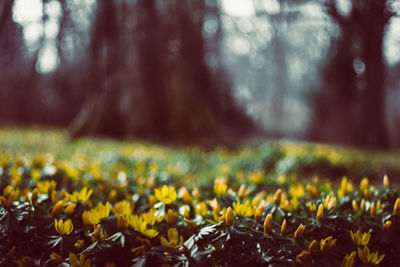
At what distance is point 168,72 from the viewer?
793 cm

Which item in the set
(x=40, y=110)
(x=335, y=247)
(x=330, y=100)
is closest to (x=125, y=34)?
(x=40, y=110)

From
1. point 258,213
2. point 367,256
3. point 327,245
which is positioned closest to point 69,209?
point 258,213

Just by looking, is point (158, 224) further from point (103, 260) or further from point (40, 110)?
point (40, 110)

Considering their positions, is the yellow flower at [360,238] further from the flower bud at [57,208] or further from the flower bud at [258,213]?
the flower bud at [57,208]

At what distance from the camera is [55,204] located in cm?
165

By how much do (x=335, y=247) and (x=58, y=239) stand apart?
1263 mm

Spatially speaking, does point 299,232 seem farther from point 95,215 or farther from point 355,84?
point 355,84

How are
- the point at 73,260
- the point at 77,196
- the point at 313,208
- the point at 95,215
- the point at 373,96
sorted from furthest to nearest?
the point at 373,96 < the point at 77,196 < the point at 313,208 < the point at 95,215 < the point at 73,260

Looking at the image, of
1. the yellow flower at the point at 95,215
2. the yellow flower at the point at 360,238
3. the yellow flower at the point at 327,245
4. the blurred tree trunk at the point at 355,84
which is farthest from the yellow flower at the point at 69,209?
the blurred tree trunk at the point at 355,84

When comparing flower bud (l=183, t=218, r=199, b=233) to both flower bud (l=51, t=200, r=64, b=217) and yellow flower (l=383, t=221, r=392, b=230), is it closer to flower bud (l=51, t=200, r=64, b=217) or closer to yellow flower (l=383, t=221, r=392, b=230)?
flower bud (l=51, t=200, r=64, b=217)

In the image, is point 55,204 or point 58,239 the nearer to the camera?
point 58,239

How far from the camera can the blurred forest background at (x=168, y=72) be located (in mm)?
7504

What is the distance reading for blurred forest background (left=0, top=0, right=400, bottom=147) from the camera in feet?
24.6

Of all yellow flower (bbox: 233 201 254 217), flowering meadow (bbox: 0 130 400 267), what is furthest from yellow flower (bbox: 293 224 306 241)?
yellow flower (bbox: 233 201 254 217)
